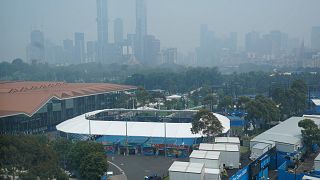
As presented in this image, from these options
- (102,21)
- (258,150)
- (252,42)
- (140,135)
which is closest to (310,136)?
(258,150)

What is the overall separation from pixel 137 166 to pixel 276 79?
48.7ft

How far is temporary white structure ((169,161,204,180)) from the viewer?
5.18 meters

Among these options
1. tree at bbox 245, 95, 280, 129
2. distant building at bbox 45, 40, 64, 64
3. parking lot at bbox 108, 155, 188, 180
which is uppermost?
distant building at bbox 45, 40, 64, 64

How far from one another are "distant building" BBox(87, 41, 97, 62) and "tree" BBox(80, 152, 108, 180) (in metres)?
29.0

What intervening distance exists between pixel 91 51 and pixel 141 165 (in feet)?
96.0

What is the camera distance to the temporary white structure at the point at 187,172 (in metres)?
5.18

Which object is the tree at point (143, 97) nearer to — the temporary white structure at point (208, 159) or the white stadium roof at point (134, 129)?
the white stadium roof at point (134, 129)

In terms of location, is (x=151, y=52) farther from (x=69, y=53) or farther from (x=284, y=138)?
(x=284, y=138)

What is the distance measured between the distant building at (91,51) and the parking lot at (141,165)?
88.9 ft

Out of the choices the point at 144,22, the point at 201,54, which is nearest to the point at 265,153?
the point at 144,22

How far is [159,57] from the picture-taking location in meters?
41.6

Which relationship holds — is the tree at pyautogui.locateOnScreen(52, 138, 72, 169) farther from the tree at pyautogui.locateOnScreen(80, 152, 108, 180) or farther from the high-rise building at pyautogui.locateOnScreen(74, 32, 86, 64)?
the high-rise building at pyautogui.locateOnScreen(74, 32, 86, 64)

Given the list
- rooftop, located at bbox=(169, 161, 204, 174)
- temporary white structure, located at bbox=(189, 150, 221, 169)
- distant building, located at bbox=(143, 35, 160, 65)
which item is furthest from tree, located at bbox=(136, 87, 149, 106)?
distant building, located at bbox=(143, 35, 160, 65)

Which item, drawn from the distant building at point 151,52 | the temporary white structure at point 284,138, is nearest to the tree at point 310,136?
the temporary white structure at point 284,138
